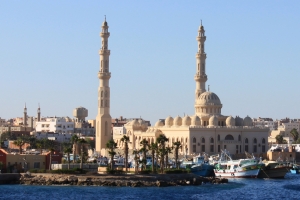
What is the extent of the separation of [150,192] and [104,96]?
55302 millimetres

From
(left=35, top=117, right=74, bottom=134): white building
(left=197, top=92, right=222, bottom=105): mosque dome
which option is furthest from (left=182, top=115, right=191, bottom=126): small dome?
(left=35, top=117, right=74, bottom=134): white building

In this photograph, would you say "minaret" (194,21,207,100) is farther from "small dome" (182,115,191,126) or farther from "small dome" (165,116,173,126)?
"small dome" (165,116,173,126)

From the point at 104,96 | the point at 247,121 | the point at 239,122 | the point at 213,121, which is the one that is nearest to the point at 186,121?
the point at 213,121

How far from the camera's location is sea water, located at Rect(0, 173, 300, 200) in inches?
2633

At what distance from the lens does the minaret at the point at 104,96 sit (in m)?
124

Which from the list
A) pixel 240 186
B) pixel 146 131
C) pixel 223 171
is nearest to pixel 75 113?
pixel 146 131

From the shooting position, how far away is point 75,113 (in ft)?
614

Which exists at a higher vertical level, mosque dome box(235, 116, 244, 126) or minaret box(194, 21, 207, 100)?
minaret box(194, 21, 207, 100)

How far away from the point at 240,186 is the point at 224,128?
4399cm

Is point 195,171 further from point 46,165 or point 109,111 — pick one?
point 109,111

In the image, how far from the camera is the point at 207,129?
12344 centimetres

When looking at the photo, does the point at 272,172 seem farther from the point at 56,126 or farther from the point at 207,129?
the point at 56,126

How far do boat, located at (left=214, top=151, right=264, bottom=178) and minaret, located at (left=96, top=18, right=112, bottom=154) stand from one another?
3202 cm

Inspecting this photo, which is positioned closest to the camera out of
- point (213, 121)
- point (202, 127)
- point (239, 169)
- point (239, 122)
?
point (239, 169)
